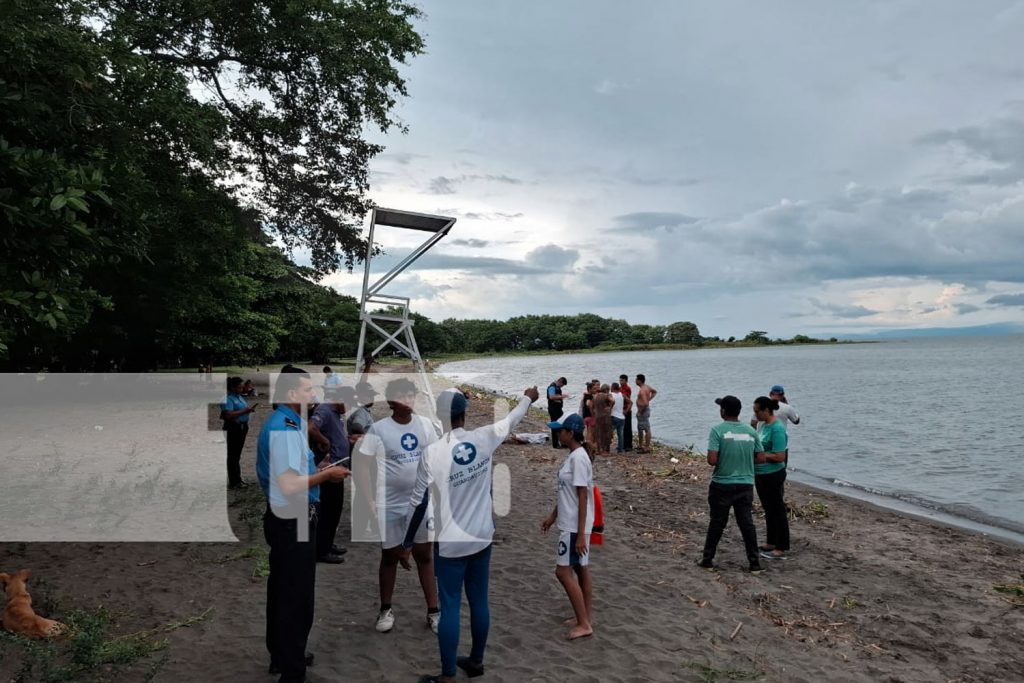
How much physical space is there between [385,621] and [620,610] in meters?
2.43

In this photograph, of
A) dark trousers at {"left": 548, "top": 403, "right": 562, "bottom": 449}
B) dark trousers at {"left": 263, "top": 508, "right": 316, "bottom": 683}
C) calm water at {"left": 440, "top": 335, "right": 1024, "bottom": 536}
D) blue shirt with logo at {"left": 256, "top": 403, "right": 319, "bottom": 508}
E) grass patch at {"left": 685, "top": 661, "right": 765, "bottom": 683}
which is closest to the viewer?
blue shirt with logo at {"left": 256, "top": 403, "right": 319, "bottom": 508}

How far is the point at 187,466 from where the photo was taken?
13.8m

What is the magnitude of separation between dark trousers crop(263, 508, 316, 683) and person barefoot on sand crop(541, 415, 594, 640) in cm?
227

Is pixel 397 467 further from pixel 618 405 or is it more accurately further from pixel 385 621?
pixel 618 405

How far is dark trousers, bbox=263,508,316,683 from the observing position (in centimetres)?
448

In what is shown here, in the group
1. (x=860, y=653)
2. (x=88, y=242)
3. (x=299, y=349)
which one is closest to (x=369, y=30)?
(x=88, y=242)

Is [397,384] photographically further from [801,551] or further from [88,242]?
[801,551]

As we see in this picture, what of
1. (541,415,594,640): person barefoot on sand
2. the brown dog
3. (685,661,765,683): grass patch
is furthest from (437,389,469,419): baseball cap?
the brown dog

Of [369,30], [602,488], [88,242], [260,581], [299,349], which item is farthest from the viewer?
[299,349]

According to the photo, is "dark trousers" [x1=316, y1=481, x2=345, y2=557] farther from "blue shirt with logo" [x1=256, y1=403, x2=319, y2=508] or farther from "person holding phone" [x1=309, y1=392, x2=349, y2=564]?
"blue shirt with logo" [x1=256, y1=403, x2=319, y2=508]

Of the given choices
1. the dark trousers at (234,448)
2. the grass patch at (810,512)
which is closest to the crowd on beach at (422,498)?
the dark trousers at (234,448)

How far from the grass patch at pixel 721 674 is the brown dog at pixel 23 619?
5.35 meters

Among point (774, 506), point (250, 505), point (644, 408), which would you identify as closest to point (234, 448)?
point (250, 505)

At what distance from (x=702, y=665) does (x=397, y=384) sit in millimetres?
3480
